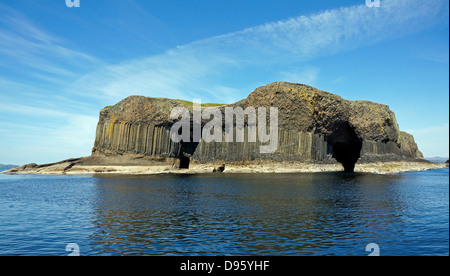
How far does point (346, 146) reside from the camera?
10088 centimetres

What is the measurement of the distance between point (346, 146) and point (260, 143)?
33109mm

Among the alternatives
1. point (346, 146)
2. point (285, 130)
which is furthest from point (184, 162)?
point (346, 146)

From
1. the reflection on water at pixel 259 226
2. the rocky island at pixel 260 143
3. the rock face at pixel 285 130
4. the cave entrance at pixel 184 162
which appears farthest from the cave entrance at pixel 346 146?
the reflection on water at pixel 259 226

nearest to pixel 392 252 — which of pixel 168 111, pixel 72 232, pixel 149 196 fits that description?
pixel 72 232

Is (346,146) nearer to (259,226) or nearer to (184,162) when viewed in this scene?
(184,162)

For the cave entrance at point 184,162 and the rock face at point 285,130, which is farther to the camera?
the cave entrance at point 184,162

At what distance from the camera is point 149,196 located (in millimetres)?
34156

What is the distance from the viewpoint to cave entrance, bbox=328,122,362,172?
9444 cm

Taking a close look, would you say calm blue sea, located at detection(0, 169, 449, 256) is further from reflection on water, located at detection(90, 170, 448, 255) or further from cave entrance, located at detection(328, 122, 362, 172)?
cave entrance, located at detection(328, 122, 362, 172)

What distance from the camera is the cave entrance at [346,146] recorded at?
94438mm

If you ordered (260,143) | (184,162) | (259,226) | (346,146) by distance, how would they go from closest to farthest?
(259,226) → (260,143) → (184,162) → (346,146)

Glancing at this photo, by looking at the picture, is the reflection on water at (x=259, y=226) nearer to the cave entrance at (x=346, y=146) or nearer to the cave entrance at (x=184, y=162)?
the cave entrance at (x=184, y=162)
